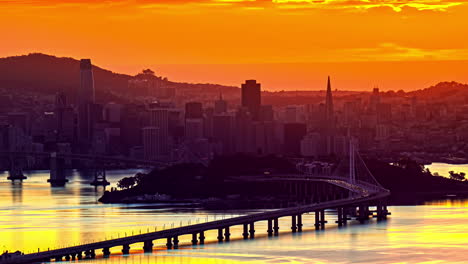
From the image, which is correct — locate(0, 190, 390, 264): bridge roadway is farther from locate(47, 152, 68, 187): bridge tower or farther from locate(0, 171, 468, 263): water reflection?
locate(47, 152, 68, 187): bridge tower

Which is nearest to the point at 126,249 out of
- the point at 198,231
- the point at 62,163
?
the point at 198,231

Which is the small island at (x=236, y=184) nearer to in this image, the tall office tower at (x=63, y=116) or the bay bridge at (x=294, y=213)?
the bay bridge at (x=294, y=213)

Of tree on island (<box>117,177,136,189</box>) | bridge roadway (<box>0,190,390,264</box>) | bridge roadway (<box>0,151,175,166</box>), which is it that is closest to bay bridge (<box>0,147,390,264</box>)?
bridge roadway (<box>0,190,390,264</box>)

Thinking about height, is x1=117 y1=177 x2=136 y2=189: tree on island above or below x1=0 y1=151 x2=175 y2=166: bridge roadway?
below

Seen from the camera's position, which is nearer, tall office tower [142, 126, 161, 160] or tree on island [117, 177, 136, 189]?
tree on island [117, 177, 136, 189]

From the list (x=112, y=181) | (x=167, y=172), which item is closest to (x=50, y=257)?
(x=167, y=172)

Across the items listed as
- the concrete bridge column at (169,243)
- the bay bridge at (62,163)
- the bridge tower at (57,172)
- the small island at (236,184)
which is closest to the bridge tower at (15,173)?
the bay bridge at (62,163)

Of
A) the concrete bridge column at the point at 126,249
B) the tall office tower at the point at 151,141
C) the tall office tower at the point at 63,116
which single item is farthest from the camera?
the tall office tower at the point at 63,116

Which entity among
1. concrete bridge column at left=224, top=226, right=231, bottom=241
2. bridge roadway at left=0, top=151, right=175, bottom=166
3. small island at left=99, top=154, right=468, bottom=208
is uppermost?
bridge roadway at left=0, top=151, right=175, bottom=166
